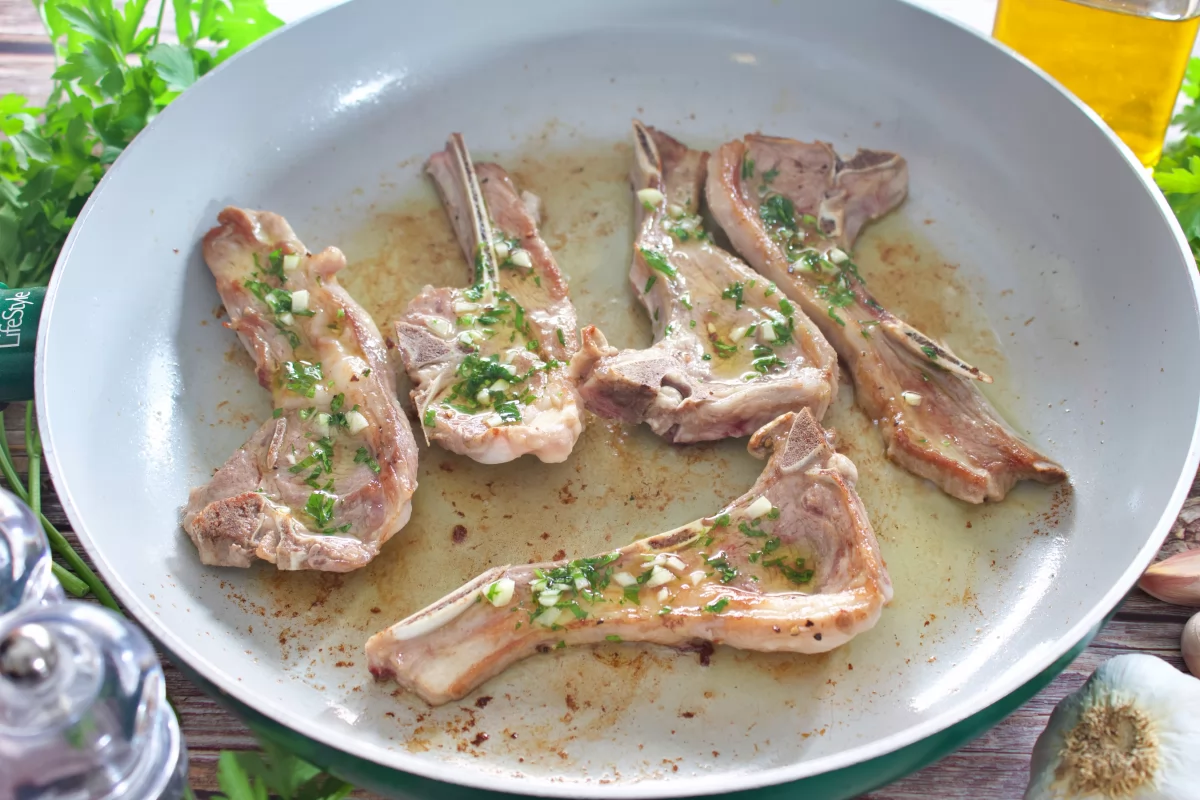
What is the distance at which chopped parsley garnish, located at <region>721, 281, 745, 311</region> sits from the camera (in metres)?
3.31

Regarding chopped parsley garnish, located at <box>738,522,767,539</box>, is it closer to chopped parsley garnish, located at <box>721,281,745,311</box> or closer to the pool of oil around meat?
the pool of oil around meat

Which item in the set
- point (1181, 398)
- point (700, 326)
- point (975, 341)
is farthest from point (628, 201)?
point (1181, 398)

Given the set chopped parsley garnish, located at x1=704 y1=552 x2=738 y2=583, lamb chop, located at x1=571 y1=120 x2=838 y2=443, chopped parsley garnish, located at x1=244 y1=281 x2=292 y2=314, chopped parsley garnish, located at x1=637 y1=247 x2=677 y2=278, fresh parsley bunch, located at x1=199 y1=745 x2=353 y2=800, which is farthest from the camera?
chopped parsley garnish, located at x1=637 y1=247 x2=677 y2=278

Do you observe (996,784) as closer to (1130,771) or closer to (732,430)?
(1130,771)

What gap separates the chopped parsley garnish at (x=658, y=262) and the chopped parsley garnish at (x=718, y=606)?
3.89 ft

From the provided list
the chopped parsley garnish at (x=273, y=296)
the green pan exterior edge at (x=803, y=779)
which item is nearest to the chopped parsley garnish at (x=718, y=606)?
the green pan exterior edge at (x=803, y=779)

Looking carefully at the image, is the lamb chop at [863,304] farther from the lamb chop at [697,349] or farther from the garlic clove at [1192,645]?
the garlic clove at [1192,645]

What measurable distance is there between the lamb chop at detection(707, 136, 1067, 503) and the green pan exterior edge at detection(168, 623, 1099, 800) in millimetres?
703

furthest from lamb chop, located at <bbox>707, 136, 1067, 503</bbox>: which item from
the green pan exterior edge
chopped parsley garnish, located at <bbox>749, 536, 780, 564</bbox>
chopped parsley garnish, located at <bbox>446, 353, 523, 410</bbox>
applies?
chopped parsley garnish, located at <bbox>446, 353, 523, 410</bbox>

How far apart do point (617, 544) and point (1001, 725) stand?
1.12 meters

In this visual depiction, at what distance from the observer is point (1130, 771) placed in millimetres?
2314

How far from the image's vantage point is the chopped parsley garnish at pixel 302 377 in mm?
3068

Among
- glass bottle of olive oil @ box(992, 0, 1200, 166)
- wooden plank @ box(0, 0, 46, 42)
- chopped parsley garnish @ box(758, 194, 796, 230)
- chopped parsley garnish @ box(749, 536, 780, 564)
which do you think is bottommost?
wooden plank @ box(0, 0, 46, 42)

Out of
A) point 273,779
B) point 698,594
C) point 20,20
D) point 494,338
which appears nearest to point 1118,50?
point 494,338
